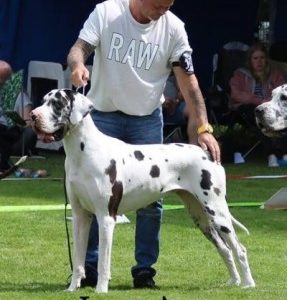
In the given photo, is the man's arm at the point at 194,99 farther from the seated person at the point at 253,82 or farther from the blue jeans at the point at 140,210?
the seated person at the point at 253,82

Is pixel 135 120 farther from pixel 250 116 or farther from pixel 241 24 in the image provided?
pixel 241 24

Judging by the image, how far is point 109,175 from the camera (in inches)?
271

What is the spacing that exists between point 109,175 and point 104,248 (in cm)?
44

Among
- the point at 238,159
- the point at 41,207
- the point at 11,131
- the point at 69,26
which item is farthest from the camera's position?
the point at 69,26

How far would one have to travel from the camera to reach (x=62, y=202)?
11453 millimetres

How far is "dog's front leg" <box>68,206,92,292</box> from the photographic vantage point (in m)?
7.06

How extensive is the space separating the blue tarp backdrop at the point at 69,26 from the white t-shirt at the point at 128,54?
9.21m

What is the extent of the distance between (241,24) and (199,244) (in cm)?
999

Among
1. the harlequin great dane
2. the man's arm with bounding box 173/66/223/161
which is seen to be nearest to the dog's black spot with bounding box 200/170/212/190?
the harlequin great dane

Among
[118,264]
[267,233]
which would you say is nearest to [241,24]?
[267,233]

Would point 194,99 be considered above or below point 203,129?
above

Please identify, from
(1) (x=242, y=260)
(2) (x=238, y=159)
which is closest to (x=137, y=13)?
(1) (x=242, y=260)

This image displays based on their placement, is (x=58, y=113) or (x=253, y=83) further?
(x=253, y=83)

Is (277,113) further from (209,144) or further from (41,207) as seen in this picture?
(41,207)
